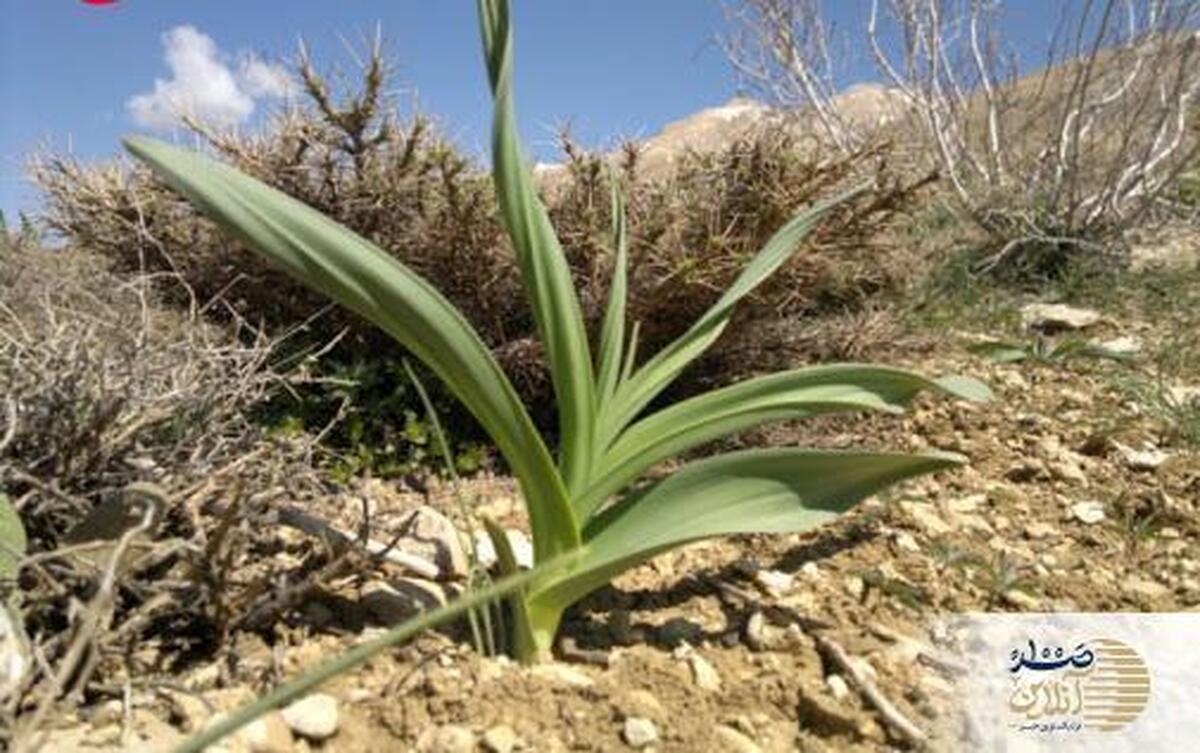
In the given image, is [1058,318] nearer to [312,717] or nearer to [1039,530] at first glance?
[1039,530]

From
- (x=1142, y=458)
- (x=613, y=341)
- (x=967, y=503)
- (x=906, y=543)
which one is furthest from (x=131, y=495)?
(x=1142, y=458)

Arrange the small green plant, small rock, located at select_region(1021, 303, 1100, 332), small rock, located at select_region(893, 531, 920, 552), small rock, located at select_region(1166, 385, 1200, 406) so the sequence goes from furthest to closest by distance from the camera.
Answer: small rock, located at select_region(1021, 303, 1100, 332), the small green plant, small rock, located at select_region(1166, 385, 1200, 406), small rock, located at select_region(893, 531, 920, 552)

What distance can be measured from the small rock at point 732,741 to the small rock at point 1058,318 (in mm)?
2276

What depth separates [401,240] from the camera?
2023 millimetres

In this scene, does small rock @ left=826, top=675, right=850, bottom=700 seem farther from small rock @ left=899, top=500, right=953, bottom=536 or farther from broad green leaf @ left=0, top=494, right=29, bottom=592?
broad green leaf @ left=0, top=494, right=29, bottom=592

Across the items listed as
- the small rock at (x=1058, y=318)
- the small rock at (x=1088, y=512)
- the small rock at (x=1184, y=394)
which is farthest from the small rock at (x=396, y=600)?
the small rock at (x=1058, y=318)

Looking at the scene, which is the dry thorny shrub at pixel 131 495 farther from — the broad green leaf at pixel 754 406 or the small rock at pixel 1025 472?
the small rock at pixel 1025 472

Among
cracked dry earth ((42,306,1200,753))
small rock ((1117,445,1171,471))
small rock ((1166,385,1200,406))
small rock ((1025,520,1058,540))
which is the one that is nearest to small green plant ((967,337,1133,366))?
small rock ((1166,385,1200,406))

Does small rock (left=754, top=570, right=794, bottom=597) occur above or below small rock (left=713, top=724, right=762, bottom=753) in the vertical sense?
above

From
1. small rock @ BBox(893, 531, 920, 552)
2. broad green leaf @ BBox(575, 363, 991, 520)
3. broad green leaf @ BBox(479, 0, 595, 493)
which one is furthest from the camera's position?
small rock @ BBox(893, 531, 920, 552)

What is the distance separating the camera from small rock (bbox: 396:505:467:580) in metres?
1.42

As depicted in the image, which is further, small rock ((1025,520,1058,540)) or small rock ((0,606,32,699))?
small rock ((1025,520,1058,540))

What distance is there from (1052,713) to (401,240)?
1.41m

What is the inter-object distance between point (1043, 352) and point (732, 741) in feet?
6.02
